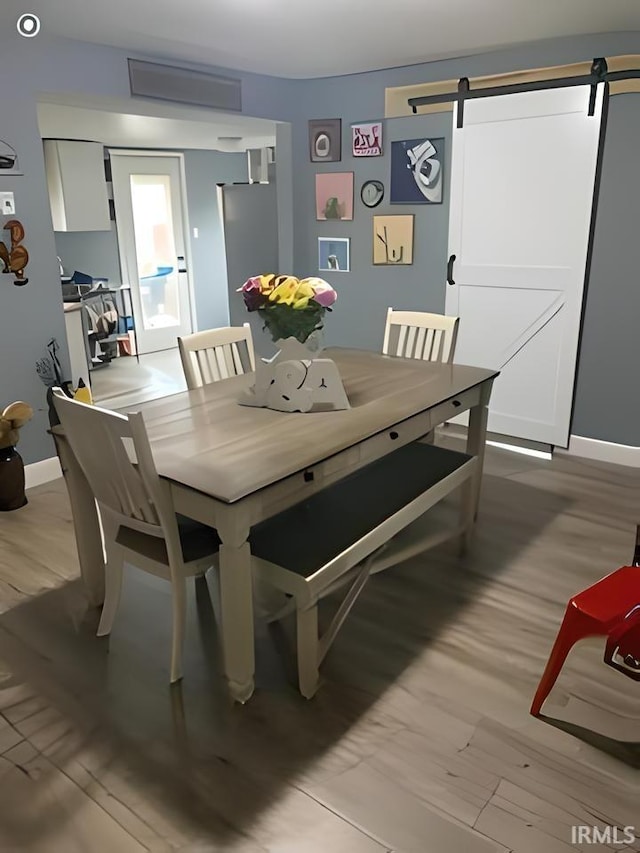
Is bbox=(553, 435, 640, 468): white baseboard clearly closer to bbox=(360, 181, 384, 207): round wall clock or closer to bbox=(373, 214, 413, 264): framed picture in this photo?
bbox=(373, 214, 413, 264): framed picture

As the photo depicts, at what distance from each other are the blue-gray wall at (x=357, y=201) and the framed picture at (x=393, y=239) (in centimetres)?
8

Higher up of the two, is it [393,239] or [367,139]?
[367,139]

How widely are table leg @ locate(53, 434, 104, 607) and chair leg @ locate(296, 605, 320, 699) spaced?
Answer: 909 mm

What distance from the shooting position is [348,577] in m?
2.40

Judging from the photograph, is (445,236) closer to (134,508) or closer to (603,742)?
(134,508)

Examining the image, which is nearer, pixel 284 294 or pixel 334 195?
pixel 284 294

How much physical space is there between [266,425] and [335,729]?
3.29ft

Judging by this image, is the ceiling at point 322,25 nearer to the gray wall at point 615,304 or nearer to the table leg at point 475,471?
the gray wall at point 615,304

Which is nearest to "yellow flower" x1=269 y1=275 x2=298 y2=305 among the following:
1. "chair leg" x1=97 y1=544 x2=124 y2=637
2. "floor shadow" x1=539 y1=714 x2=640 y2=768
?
"chair leg" x1=97 y1=544 x2=124 y2=637

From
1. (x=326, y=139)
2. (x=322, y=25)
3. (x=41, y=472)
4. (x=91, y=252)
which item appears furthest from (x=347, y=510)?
(x=91, y=252)

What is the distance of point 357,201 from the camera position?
4.61 m

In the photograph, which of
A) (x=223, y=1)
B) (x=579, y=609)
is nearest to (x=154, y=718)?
(x=579, y=609)

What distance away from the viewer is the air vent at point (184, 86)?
12.0 feet

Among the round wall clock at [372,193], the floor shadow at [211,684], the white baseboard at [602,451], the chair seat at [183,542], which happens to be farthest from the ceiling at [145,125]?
the white baseboard at [602,451]
